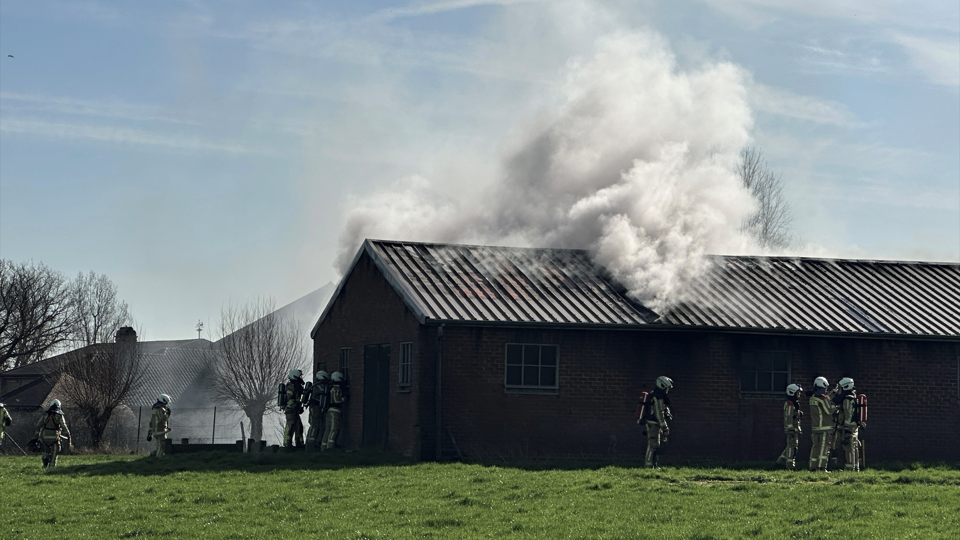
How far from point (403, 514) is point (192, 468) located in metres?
7.06

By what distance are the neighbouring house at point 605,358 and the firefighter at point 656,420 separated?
194cm

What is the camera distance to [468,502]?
15.5 m

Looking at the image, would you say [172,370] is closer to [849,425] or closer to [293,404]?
[293,404]

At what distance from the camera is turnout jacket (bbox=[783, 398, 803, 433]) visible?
2147cm

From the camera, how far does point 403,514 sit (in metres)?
14.7

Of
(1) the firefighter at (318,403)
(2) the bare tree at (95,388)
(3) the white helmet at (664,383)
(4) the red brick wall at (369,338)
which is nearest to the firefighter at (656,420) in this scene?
(3) the white helmet at (664,383)

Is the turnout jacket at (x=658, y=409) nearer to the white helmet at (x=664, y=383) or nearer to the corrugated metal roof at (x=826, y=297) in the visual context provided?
the white helmet at (x=664, y=383)

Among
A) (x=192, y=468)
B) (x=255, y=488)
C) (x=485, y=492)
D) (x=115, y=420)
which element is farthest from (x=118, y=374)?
(x=485, y=492)

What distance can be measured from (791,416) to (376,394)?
29.4ft

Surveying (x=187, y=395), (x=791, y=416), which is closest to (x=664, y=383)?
(x=791, y=416)

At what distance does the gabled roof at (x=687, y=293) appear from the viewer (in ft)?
74.7

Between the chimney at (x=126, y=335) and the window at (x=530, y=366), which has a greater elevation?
the chimney at (x=126, y=335)

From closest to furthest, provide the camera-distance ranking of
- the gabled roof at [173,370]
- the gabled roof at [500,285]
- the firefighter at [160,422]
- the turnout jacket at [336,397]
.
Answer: the gabled roof at [500,285] < the firefighter at [160,422] < the turnout jacket at [336,397] < the gabled roof at [173,370]

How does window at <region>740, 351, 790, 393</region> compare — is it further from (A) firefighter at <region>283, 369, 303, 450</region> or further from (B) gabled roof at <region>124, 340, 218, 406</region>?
(B) gabled roof at <region>124, 340, 218, 406</region>
